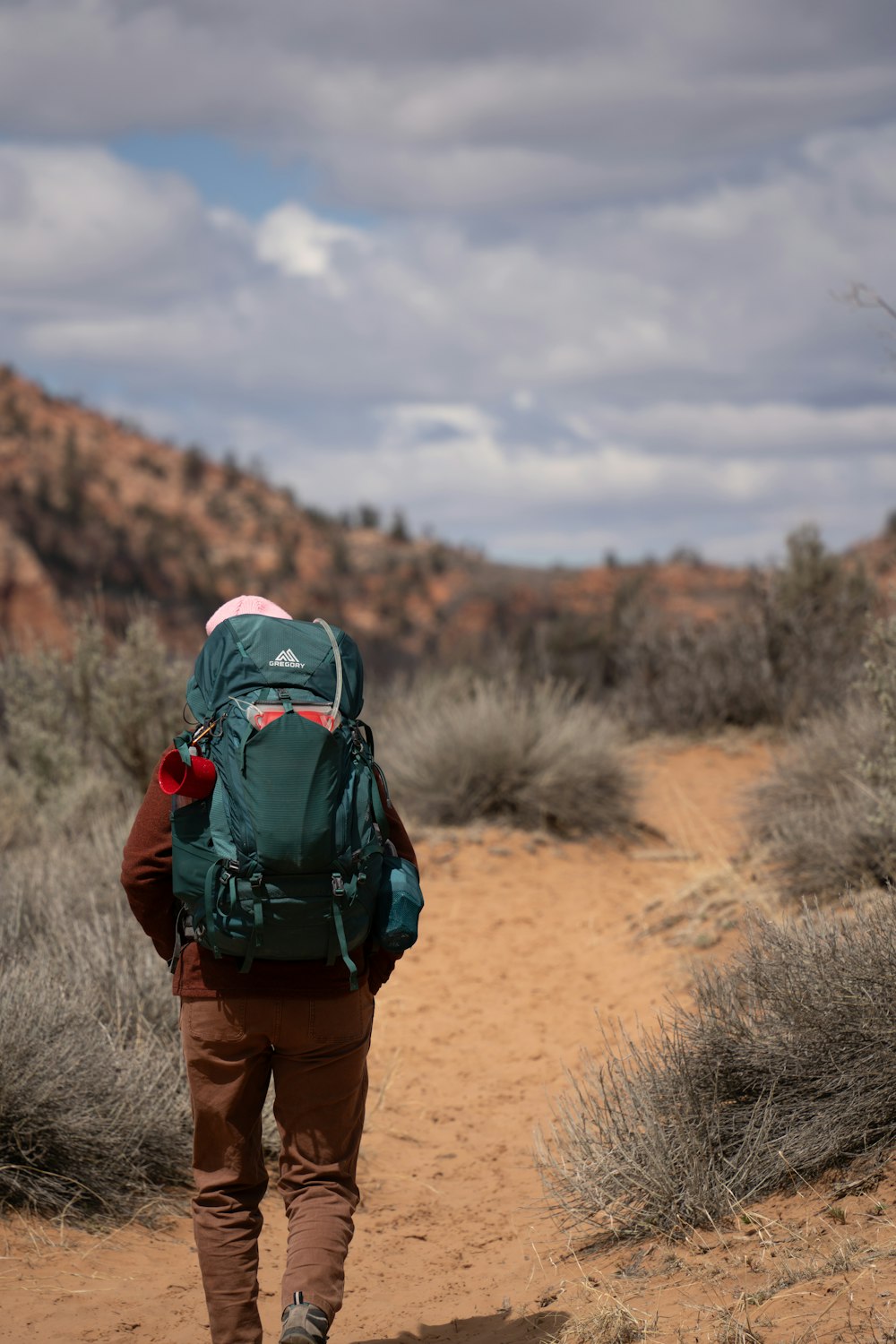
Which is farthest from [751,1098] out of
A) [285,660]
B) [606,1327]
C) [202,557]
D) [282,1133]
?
[202,557]

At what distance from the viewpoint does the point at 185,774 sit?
2.91 metres

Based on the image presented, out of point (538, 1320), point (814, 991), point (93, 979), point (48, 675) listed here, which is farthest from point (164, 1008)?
point (48, 675)

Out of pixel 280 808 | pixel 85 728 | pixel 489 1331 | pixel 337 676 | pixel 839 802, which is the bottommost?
pixel 489 1331

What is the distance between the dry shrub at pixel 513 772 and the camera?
9.52 metres

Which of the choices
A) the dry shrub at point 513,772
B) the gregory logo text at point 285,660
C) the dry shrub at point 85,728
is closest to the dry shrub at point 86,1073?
the gregory logo text at point 285,660

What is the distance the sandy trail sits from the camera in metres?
3.94

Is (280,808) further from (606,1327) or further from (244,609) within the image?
(606,1327)

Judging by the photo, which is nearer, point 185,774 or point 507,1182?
point 185,774

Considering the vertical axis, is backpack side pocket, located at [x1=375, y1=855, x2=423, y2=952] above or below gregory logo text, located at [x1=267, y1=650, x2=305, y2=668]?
below

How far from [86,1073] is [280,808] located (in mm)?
2131

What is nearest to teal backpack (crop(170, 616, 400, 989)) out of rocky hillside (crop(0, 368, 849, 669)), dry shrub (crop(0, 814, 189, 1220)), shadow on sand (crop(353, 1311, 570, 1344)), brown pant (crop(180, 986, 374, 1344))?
brown pant (crop(180, 986, 374, 1344))

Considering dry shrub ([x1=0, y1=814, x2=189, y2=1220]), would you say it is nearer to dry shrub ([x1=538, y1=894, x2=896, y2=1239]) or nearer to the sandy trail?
the sandy trail

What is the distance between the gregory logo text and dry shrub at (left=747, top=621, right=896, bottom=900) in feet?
Result: 9.85

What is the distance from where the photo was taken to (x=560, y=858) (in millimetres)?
9117
